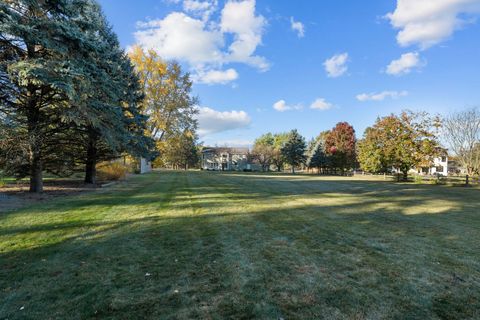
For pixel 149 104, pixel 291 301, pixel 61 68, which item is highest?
pixel 149 104

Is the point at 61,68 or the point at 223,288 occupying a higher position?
the point at 61,68

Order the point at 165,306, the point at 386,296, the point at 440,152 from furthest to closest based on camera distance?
1. the point at 440,152
2. the point at 386,296
3. the point at 165,306

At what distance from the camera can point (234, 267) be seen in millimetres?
3594

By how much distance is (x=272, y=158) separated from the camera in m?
60.9

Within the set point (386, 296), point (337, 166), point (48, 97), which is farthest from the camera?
point (337, 166)

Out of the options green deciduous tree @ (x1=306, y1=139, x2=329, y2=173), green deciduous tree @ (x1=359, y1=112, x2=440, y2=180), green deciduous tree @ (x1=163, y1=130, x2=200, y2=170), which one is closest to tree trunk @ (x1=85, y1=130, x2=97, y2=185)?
green deciduous tree @ (x1=359, y1=112, x2=440, y2=180)

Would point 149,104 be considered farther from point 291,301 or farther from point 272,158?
point 272,158

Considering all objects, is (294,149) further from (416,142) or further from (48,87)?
(48,87)

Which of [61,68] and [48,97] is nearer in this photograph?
[61,68]

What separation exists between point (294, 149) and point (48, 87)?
45832 mm

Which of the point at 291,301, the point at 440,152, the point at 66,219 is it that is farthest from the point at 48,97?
the point at 440,152

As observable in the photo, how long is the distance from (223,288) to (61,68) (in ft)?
28.2

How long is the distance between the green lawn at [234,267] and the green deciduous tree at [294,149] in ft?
150

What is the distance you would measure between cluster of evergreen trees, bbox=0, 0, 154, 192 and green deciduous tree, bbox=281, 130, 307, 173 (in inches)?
1684
